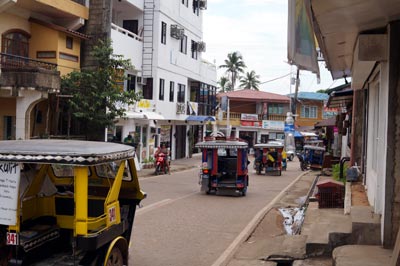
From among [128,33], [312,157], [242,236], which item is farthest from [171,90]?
[242,236]

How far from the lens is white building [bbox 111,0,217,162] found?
1061 inches

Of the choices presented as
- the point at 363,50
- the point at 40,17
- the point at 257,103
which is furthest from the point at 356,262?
the point at 257,103

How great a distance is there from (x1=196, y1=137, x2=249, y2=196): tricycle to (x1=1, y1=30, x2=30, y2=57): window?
320 inches

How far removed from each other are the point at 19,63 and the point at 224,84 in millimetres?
67775

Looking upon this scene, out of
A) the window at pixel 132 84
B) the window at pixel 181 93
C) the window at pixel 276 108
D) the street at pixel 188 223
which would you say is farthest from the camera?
the window at pixel 276 108

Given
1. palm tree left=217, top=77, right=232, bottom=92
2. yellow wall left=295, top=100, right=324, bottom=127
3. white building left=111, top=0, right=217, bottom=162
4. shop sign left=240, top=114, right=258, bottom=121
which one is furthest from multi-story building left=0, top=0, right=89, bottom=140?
palm tree left=217, top=77, right=232, bottom=92

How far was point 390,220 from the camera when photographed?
6648 millimetres

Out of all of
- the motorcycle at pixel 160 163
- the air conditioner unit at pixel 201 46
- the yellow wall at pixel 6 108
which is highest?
the air conditioner unit at pixel 201 46

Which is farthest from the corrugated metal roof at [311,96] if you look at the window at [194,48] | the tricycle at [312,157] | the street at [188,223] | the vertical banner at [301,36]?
the vertical banner at [301,36]

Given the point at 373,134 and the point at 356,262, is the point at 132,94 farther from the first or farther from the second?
the point at 356,262

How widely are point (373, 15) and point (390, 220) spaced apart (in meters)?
2.71

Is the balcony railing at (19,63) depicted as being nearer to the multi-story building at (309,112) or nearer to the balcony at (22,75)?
the balcony at (22,75)

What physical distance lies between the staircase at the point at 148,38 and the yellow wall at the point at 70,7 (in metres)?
6.59

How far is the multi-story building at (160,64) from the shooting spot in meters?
26.1
